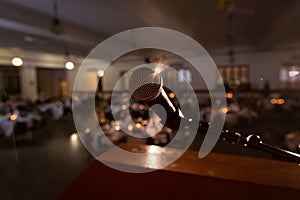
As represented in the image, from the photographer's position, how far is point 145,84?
584mm

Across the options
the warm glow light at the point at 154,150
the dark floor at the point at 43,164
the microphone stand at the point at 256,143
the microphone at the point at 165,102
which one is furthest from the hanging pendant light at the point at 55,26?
the microphone stand at the point at 256,143

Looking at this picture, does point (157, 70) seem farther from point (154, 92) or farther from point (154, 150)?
point (154, 150)

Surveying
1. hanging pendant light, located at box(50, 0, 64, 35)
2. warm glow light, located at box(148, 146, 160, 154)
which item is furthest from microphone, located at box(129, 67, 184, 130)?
hanging pendant light, located at box(50, 0, 64, 35)

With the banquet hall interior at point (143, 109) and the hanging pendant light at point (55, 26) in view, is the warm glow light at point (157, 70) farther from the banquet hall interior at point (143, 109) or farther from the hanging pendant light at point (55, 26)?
the hanging pendant light at point (55, 26)

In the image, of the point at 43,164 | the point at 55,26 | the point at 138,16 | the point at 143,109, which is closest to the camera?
the point at 143,109

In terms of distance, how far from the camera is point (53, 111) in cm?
835

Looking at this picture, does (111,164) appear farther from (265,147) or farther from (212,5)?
(212,5)

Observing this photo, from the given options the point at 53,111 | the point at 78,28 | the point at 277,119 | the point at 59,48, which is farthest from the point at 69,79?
the point at 277,119

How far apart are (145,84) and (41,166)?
4055 millimetres

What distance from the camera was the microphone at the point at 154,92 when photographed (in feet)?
1.88

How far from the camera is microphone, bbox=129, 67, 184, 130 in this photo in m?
0.57

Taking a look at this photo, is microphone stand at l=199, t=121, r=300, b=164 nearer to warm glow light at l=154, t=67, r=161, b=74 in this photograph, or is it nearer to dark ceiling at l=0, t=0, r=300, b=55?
warm glow light at l=154, t=67, r=161, b=74

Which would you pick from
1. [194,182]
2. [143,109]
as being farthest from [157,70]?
[143,109]

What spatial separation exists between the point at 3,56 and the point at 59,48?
2.24 m
